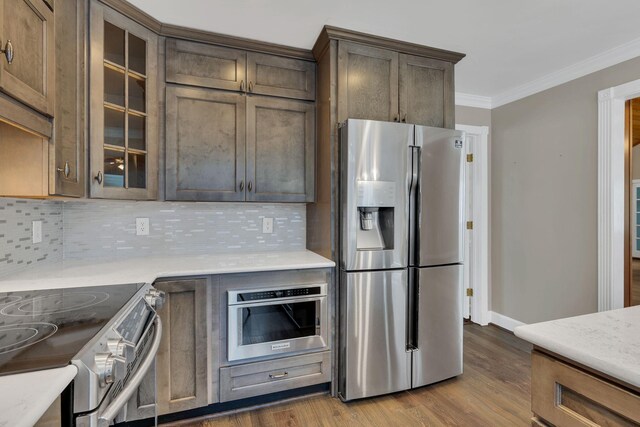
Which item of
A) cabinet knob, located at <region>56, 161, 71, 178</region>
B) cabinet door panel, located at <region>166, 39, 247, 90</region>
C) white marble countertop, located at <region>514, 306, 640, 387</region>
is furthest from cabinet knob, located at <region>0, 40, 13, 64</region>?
white marble countertop, located at <region>514, 306, 640, 387</region>

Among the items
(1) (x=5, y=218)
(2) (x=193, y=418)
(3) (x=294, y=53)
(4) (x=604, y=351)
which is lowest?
(2) (x=193, y=418)

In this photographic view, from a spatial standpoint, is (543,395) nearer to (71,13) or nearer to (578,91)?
(71,13)

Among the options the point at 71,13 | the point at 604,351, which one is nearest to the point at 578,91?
the point at 604,351

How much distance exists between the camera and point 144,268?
1801 millimetres

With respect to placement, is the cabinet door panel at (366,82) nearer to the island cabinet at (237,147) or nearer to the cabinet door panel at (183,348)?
the island cabinet at (237,147)

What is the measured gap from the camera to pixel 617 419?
2.34 feet

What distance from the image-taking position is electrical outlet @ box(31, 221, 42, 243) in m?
1.76

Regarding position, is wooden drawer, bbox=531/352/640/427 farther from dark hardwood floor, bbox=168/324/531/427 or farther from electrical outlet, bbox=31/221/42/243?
electrical outlet, bbox=31/221/42/243

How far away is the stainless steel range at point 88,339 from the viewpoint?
0.75 m

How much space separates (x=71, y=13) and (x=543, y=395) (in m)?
2.37

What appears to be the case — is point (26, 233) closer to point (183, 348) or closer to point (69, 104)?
point (69, 104)

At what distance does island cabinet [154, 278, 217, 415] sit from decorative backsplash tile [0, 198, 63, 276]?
2.39 feet

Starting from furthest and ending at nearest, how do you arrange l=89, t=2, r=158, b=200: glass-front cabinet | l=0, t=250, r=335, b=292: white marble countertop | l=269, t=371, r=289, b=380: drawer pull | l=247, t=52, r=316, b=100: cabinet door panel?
l=247, t=52, r=316, b=100: cabinet door panel, l=269, t=371, r=289, b=380: drawer pull, l=89, t=2, r=158, b=200: glass-front cabinet, l=0, t=250, r=335, b=292: white marble countertop

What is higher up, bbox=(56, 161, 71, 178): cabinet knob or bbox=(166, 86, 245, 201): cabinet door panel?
bbox=(166, 86, 245, 201): cabinet door panel
